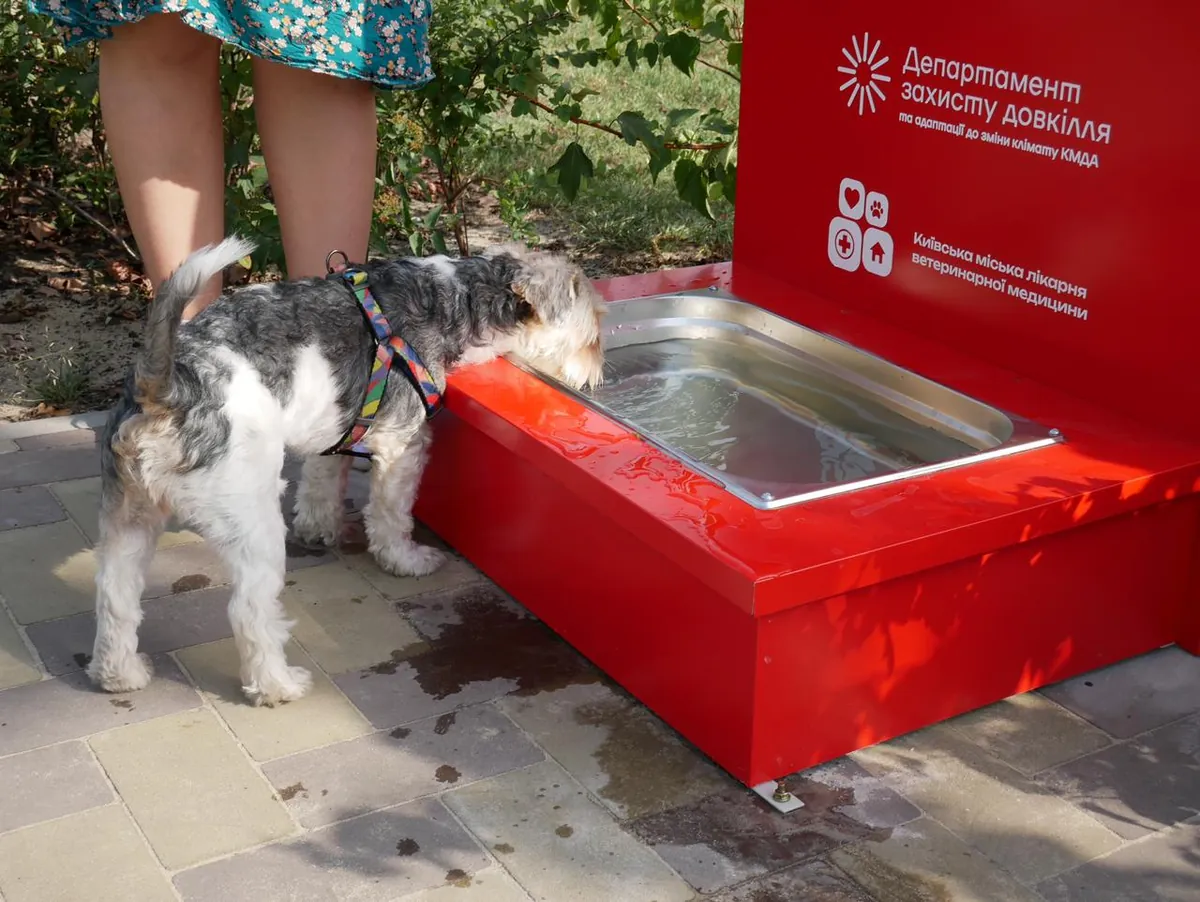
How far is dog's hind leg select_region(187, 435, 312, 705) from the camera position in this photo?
2.92 metres

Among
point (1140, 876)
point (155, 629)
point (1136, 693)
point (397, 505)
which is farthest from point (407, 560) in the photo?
point (1140, 876)

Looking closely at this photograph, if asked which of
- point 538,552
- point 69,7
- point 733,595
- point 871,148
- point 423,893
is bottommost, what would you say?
point 423,893

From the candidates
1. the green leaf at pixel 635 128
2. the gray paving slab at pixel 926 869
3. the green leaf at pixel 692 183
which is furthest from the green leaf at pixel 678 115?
the gray paving slab at pixel 926 869

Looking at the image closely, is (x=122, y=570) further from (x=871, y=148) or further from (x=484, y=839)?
(x=871, y=148)

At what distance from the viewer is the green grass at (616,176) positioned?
6297 mm

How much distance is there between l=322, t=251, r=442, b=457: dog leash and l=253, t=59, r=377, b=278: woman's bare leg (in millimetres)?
485

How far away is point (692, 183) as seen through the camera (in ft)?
17.0

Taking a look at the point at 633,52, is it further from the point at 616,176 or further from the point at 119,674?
the point at 119,674

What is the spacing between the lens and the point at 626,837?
270cm

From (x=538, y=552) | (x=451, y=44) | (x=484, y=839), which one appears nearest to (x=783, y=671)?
(x=484, y=839)

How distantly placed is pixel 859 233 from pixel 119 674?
234 cm

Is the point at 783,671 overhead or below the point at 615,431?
below

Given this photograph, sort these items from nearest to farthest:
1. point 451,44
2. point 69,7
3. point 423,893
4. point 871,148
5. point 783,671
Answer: point 423,893 < point 783,671 < point 69,7 < point 871,148 < point 451,44

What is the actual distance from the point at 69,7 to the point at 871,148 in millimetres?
2155
